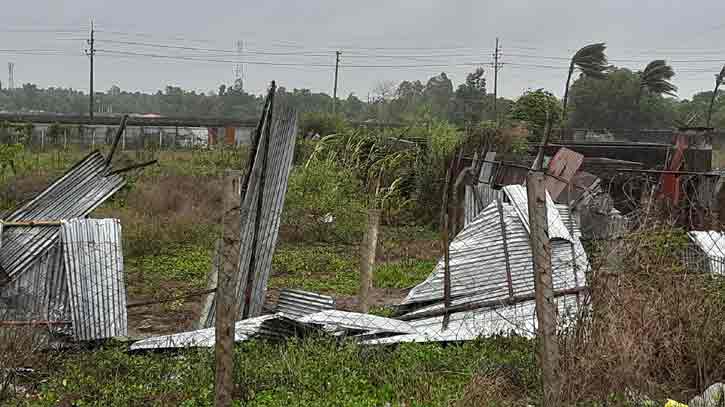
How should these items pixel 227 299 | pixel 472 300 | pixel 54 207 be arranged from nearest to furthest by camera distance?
pixel 227 299 → pixel 54 207 → pixel 472 300

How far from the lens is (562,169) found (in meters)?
11.6

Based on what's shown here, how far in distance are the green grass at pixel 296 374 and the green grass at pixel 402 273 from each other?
4.14 m

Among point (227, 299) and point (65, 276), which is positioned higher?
point (227, 299)

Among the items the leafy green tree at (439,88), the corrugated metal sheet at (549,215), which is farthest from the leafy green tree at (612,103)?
the corrugated metal sheet at (549,215)

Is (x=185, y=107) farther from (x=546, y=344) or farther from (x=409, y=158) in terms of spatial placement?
(x=546, y=344)

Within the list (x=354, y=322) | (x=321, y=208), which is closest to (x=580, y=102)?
(x=321, y=208)

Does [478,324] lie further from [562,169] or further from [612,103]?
[612,103]

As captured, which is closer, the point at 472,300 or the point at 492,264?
the point at 472,300

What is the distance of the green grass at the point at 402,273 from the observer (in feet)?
33.9

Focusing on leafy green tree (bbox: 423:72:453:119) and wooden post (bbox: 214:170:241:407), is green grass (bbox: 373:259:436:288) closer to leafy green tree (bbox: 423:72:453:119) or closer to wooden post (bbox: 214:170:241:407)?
wooden post (bbox: 214:170:241:407)

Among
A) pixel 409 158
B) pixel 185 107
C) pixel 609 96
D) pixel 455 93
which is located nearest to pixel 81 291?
pixel 409 158

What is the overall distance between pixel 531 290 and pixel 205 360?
3.43 m

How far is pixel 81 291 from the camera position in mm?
6555

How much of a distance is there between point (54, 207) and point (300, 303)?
2.51 meters
